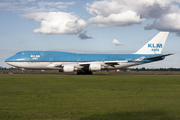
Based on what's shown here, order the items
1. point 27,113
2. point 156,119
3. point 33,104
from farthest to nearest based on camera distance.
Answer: point 33,104 < point 27,113 < point 156,119

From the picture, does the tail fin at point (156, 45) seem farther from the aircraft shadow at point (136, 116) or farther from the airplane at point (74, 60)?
the aircraft shadow at point (136, 116)

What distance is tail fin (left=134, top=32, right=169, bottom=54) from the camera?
1688 inches

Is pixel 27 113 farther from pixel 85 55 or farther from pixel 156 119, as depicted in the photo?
pixel 85 55

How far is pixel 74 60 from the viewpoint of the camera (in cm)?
3903

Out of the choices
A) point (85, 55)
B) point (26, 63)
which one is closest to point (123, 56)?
point (85, 55)

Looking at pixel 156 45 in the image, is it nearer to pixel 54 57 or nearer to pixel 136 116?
pixel 54 57

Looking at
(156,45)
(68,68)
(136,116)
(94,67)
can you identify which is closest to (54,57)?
(68,68)

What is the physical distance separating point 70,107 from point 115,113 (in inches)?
81.4

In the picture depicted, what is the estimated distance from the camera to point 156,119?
717 centimetres

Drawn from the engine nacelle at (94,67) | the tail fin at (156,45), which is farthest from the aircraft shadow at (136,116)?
the tail fin at (156,45)


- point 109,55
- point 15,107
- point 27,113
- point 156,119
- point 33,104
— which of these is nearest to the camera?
point 156,119

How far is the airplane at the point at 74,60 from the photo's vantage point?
125ft

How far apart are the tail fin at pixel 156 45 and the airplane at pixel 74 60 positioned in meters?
1.09

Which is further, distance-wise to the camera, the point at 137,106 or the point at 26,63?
the point at 26,63
